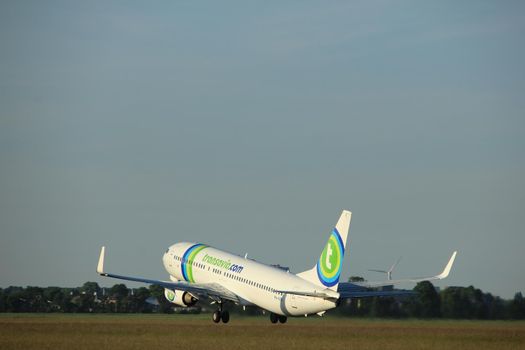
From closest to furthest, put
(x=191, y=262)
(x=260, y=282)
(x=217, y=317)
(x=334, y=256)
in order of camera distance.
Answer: (x=334, y=256) → (x=260, y=282) → (x=217, y=317) → (x=191, y=262)

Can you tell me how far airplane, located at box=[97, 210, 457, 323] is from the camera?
198 ft

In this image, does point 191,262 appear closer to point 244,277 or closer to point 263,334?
point 244,277

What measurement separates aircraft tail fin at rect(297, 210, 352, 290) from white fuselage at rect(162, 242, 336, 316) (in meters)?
0.81

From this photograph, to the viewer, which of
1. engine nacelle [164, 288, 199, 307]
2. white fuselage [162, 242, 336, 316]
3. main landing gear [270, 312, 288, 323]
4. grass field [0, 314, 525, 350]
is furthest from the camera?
engine nacelle [164, 288, 199, 307]

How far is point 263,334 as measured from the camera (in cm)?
5756

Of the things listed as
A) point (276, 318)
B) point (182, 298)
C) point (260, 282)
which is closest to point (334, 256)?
point (260, 282)

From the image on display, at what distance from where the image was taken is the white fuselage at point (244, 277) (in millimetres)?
63312

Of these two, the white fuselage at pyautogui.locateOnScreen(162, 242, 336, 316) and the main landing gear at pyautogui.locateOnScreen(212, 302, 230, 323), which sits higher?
the white fuselage at pyautogui.locateOnScreen(162, 242, 336, 316)

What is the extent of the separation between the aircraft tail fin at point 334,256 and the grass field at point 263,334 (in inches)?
118

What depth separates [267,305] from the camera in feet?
220

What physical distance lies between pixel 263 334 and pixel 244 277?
12273mm

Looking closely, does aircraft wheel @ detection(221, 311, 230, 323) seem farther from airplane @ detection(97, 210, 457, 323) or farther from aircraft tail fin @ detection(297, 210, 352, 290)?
aircraft tail fin @ detection(297, 210, 352, 290)

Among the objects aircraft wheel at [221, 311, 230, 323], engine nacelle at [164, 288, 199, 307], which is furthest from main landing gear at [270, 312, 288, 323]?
engine nacelle at [164, 288, 199, 307]

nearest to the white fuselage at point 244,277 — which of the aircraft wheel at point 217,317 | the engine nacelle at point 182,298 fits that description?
the aircraft wheel at point 217,317
